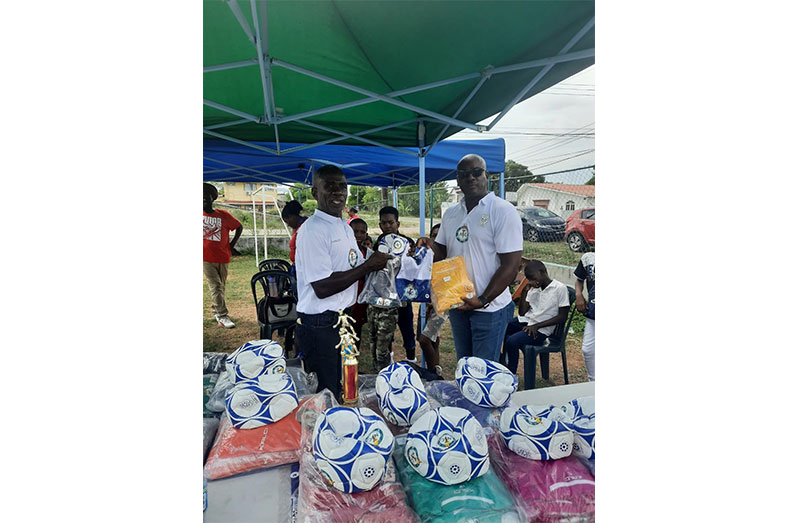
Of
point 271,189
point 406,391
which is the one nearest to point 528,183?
point 271,189

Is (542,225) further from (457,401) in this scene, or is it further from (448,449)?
(448,449)

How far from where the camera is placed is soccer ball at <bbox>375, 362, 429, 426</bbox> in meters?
1.22

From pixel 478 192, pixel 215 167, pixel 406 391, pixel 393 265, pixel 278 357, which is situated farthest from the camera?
pixel 215 167

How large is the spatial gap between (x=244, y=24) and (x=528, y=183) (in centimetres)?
803

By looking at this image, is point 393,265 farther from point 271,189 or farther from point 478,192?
point 271,189

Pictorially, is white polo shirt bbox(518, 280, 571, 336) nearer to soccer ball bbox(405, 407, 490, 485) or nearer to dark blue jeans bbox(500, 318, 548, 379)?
dark blue jeans bbox(500, 318, 548, 379)

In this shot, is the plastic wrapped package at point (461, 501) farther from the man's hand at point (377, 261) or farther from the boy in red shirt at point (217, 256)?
the boy in red shirt at point (217, 256)

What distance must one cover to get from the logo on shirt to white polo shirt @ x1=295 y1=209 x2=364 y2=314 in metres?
2.32

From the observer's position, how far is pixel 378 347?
143 inches

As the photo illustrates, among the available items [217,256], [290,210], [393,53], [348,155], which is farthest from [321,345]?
[348,155]

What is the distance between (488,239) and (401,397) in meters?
1.37

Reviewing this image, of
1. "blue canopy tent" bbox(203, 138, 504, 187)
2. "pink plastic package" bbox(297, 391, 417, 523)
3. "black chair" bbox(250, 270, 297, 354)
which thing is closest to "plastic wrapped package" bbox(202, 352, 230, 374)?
"pink plastic package" bbox(297, 391, 417, 523)

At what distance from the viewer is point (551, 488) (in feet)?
3.14

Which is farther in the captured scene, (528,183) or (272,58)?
(528,183)
